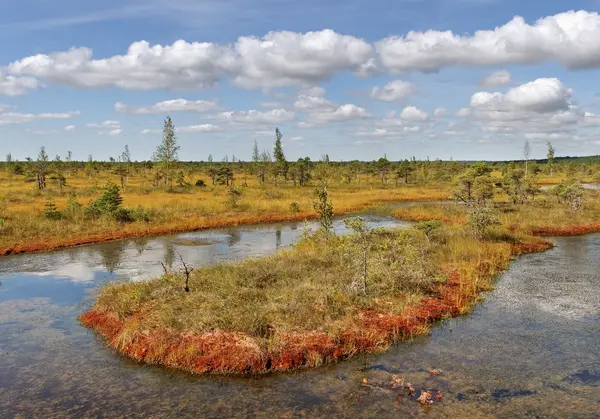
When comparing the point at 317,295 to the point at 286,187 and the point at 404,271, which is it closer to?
the point at 404,271

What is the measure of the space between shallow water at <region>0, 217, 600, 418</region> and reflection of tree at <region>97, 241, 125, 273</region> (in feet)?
16.3

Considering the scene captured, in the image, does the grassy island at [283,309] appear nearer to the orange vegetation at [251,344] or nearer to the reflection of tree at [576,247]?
the orange vegetation at [251,344]

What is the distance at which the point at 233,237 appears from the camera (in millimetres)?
36906

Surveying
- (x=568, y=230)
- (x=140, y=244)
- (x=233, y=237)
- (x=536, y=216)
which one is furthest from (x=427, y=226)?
(x=140, y=244)

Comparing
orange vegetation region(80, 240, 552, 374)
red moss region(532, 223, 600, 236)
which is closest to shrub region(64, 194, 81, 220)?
orange vegetation region(80, 240, 552, 374)

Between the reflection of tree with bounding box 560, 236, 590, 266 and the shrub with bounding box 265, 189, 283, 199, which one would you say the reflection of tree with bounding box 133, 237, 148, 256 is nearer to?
the shrub with bounding box 265, 189, 283, 199

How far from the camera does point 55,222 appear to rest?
1449 inches

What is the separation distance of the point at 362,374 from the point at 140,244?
24.9 meters

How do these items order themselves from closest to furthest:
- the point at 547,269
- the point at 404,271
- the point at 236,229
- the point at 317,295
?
the point at 317,295
the point at 404,271
the point at 547,269
the point at 236,229

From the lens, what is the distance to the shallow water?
1155cm

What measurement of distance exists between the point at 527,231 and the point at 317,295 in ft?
82.9

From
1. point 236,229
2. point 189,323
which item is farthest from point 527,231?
point 189,323

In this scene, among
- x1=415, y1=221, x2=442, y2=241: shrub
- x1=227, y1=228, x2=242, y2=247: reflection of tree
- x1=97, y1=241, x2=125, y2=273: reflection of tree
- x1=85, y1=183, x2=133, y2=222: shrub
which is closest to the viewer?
x1=97, y1=241, x2=125, y2=273: reflection of tree

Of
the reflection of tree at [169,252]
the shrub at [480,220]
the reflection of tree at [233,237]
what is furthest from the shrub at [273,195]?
the shrub at [480,220]
